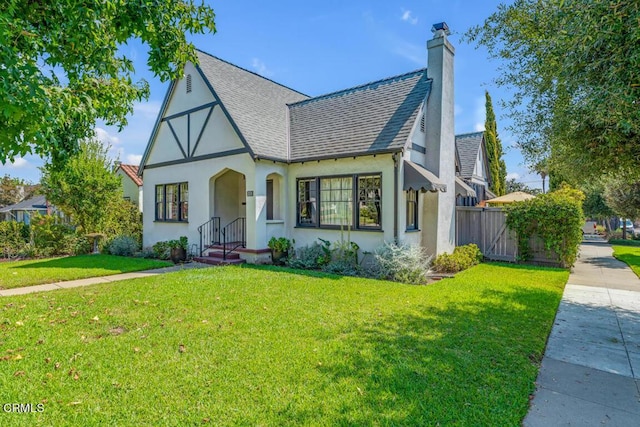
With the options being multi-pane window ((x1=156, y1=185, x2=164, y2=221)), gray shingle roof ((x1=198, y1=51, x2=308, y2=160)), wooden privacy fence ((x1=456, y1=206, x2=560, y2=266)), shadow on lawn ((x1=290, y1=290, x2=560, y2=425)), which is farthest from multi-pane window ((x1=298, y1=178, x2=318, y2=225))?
multi-pane window ((x1=156, y1=185, x2=164, y2=221))

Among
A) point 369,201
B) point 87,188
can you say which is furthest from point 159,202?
point 369,201

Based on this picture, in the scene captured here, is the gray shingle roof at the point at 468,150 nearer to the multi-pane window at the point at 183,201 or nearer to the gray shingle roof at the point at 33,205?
the multi-pane window at the point at 183,201

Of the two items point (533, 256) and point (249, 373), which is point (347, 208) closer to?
point (533, 256)

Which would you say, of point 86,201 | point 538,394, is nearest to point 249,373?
point 538,394

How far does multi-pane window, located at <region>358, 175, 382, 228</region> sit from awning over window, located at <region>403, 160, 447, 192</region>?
0.97m

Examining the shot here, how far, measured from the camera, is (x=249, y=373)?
4.25 metres

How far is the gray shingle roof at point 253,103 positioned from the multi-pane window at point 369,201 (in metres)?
3.46

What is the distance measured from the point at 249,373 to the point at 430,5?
11.6 m

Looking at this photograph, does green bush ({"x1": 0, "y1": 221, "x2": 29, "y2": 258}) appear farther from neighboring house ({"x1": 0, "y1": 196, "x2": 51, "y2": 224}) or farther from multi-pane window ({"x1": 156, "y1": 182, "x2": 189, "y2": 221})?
neighboring house ({"x1": 0, "y1": 196, "x2": 51, "y2": 224})

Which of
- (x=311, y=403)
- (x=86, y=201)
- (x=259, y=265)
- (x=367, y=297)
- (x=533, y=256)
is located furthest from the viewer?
(x=86, y=201)

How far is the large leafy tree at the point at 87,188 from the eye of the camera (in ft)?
55.9

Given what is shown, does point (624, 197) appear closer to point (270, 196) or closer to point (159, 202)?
point (270, 196)

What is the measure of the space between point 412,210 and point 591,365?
26.3 feet

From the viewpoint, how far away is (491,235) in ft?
47.3
